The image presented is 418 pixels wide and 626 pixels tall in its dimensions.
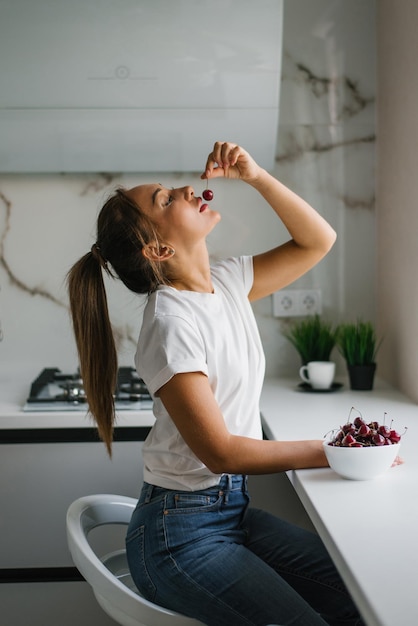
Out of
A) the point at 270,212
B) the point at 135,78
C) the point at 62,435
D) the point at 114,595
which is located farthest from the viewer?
the point at 270,212

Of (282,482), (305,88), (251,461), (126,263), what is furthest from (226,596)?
(305,88)

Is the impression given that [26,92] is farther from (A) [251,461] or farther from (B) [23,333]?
(A) [251,461]

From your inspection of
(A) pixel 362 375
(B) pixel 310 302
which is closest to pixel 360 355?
(A) pixel 362 375

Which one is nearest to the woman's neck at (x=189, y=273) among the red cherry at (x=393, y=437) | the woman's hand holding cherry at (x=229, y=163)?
the woman's hand holding cherry at (x=229, y=163)

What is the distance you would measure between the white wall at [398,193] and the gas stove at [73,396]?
2.30 ft

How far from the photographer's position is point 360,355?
2211 mm

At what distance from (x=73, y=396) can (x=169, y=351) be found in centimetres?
83

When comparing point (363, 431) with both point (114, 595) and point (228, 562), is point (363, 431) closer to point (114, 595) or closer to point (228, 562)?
point (228, 562)

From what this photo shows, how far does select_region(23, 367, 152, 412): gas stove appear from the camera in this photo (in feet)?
6.62

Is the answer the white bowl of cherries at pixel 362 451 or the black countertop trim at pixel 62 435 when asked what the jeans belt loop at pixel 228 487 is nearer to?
the white bowl of cherries at pixel 362 451

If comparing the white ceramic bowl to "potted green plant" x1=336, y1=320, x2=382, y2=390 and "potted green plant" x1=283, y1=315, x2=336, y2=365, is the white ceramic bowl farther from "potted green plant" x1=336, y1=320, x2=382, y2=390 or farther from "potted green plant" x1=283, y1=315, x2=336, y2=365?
"potted green plant" x1=283, y1=315, x2=336, y2=365

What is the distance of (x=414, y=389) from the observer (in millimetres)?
2061

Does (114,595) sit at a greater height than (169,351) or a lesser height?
lesser

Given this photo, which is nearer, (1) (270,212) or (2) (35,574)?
(2) (35,574)
